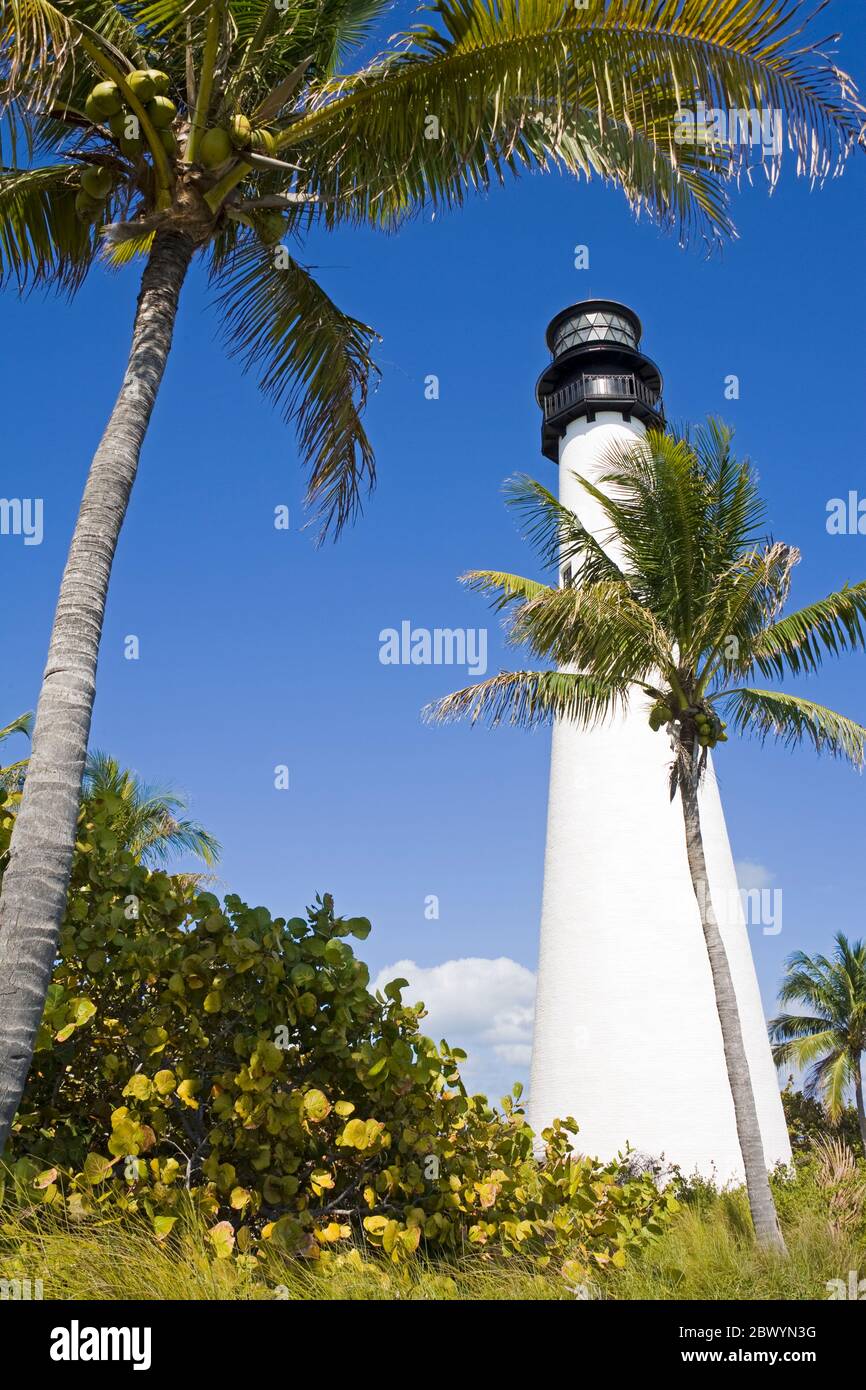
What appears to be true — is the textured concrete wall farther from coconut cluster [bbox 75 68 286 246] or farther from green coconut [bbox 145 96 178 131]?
green coconut [bbox 145 96 178 131]

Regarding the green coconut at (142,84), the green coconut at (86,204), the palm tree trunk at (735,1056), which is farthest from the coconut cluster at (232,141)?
the palm tree trunk at (735,1056)

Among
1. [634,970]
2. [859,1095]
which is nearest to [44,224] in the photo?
[634,970]

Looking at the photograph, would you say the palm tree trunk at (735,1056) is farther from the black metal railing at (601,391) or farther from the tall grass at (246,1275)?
the black metal railing at (601,391)

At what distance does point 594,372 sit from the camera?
23.0 metres

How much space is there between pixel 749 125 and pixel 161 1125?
6252mm

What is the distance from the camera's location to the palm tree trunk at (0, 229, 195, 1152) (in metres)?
3.97

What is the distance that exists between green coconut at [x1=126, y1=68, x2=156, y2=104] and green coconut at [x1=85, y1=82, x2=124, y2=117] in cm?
10

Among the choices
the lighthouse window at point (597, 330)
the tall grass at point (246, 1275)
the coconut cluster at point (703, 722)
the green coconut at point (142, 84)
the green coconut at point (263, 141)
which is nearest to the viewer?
the tall grass at point (246, 1275)

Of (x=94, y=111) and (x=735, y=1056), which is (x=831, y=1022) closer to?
(x=735, y=1056)

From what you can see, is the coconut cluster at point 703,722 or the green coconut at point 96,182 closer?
the green coconut at point 96,182

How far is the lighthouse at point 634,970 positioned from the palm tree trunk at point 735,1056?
4.11 meters

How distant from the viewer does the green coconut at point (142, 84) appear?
5.21 metres

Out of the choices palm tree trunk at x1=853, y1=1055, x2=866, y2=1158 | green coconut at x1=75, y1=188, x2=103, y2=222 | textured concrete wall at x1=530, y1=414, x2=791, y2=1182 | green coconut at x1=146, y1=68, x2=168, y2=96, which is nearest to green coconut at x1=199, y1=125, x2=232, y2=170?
green coconut at x1=146, y1=68, x2=168, y2=96
